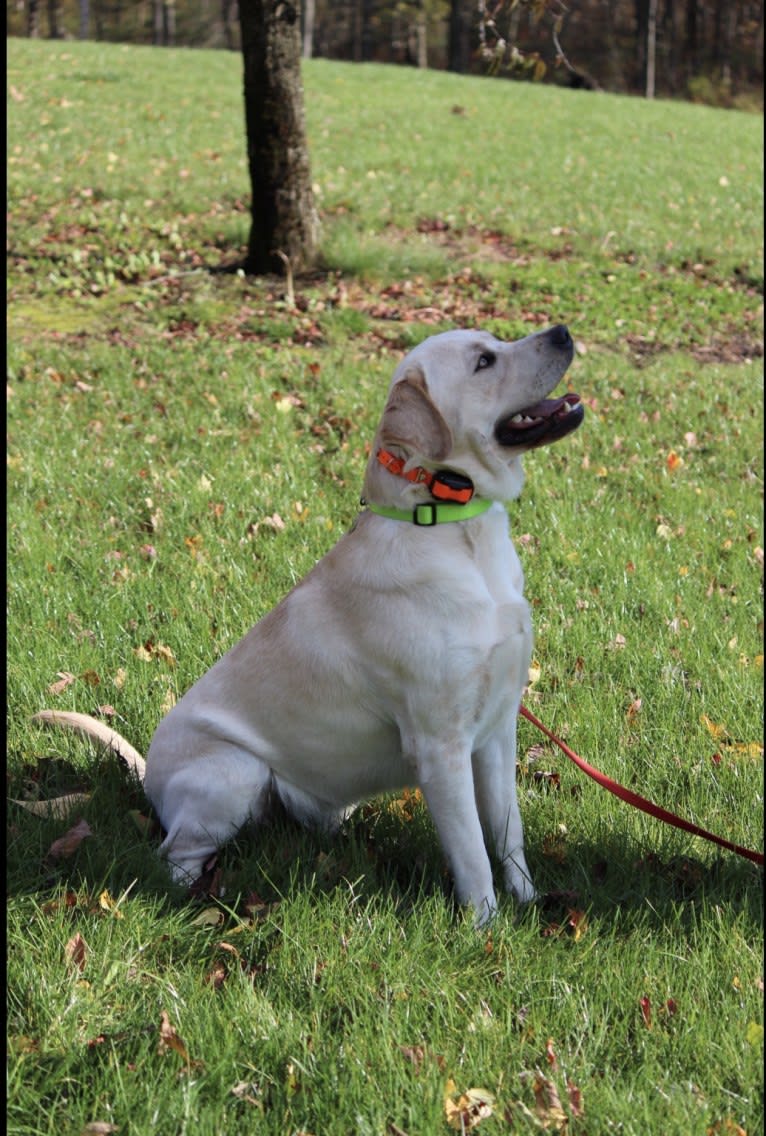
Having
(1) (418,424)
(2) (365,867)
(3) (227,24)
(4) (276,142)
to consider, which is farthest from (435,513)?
(3) (227,24)

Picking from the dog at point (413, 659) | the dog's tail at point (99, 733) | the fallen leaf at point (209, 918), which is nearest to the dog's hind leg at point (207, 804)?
the dog at point (413, 659)

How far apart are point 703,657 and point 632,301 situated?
7.94m

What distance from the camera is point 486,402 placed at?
3258 millimetres

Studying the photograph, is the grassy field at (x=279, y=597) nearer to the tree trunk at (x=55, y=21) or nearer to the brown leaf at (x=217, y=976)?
the brown leaf at (x=217, y=976)

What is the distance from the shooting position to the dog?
3.14 metres

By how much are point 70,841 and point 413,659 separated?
1.32 m

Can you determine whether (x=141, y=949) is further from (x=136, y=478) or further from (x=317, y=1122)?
(x=136, y=478)

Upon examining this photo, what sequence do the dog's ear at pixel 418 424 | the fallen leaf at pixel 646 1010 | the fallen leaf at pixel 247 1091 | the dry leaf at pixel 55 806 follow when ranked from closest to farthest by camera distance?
the fallen leaf at pixel 247 1091, the fallen leaf at pixel 646 1010, the dog's ear at pixel 418 424, the dry leaf at pixel 55 806

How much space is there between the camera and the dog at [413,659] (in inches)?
124

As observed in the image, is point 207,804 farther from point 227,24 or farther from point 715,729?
point 227,24

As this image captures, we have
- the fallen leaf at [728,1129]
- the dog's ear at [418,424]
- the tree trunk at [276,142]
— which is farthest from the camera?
the tree trunk at [276,142]

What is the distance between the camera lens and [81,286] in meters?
10.8

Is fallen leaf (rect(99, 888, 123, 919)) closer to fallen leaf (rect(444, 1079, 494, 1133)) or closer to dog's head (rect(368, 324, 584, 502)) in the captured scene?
fallen leaf (rect(444, 1079, 494, 1133))

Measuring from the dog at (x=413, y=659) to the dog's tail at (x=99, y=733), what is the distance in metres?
0.32
